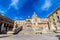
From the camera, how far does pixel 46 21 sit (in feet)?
153

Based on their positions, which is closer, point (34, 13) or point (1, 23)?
point (1, 23)

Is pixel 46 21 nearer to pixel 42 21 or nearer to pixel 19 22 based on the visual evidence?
pixel 42 21

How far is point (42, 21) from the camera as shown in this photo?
46500 millimetres

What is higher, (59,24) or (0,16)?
(0,16)

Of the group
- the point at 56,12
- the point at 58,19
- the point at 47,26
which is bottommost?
the point at 47,26

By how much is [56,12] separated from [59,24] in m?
6.26

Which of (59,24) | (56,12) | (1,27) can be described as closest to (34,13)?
(56,12)

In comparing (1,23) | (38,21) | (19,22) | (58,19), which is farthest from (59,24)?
(19,22)

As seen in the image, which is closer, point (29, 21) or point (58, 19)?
point (58, 19)

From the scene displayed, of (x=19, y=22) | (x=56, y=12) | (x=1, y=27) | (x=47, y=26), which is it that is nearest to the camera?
(x=1, y=27)

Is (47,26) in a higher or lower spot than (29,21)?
lower

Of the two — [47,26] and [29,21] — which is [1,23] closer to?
[29,21]

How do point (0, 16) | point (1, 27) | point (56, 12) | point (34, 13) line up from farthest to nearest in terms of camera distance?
1. point (34, 13)
2. point (56, 12)
3. point (1, 27)
4. point (0, 16)

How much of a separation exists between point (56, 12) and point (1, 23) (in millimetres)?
22851
